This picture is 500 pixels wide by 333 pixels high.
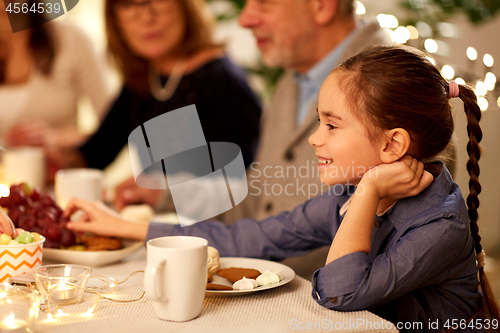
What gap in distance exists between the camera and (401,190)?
738 millimetres

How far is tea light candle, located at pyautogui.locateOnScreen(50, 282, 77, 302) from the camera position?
61 cm

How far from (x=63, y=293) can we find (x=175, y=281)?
17 cm

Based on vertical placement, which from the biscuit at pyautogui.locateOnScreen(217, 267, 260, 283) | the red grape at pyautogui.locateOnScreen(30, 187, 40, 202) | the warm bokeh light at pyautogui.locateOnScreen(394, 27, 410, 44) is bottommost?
the biscuit at pyautogui.locateOnScreen(217, 267, 260, 283)

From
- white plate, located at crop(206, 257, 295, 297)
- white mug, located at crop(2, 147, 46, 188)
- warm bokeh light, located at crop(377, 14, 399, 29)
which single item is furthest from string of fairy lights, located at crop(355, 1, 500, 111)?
white mug, located at crop(2, 147, 46, 188)

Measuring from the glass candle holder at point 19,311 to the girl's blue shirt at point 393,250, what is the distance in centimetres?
37

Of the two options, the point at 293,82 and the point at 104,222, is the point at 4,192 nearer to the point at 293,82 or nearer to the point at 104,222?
the point at 104,222

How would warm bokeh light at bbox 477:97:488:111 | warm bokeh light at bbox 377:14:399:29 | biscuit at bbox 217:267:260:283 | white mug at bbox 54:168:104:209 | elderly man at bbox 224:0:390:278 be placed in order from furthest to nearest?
warm bokeh light at bbox 377:14:399:29
elderly man at bbox 224:0:390:278
white mug at bbox 54:168:104:209
warm bokeh light at bbox 477:97:488:111
biscuit at bbox 217:267:260:283

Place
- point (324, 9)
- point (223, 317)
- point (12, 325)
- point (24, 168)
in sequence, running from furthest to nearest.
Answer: point (324, 9) < point (24, 168) < point (223, 317) < point (12, 325)

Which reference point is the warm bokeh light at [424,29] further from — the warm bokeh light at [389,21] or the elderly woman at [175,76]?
the elderly woman at [175,76]

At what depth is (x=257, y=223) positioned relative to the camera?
3.12 ft

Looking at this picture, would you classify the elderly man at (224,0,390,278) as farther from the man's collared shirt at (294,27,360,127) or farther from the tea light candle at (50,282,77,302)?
the tea light candle at (50,282,77,302)

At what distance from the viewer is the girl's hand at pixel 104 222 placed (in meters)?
0.91

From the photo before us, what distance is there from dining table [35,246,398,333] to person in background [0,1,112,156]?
158 centimetres

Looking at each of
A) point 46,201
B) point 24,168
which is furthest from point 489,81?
point 24,168
